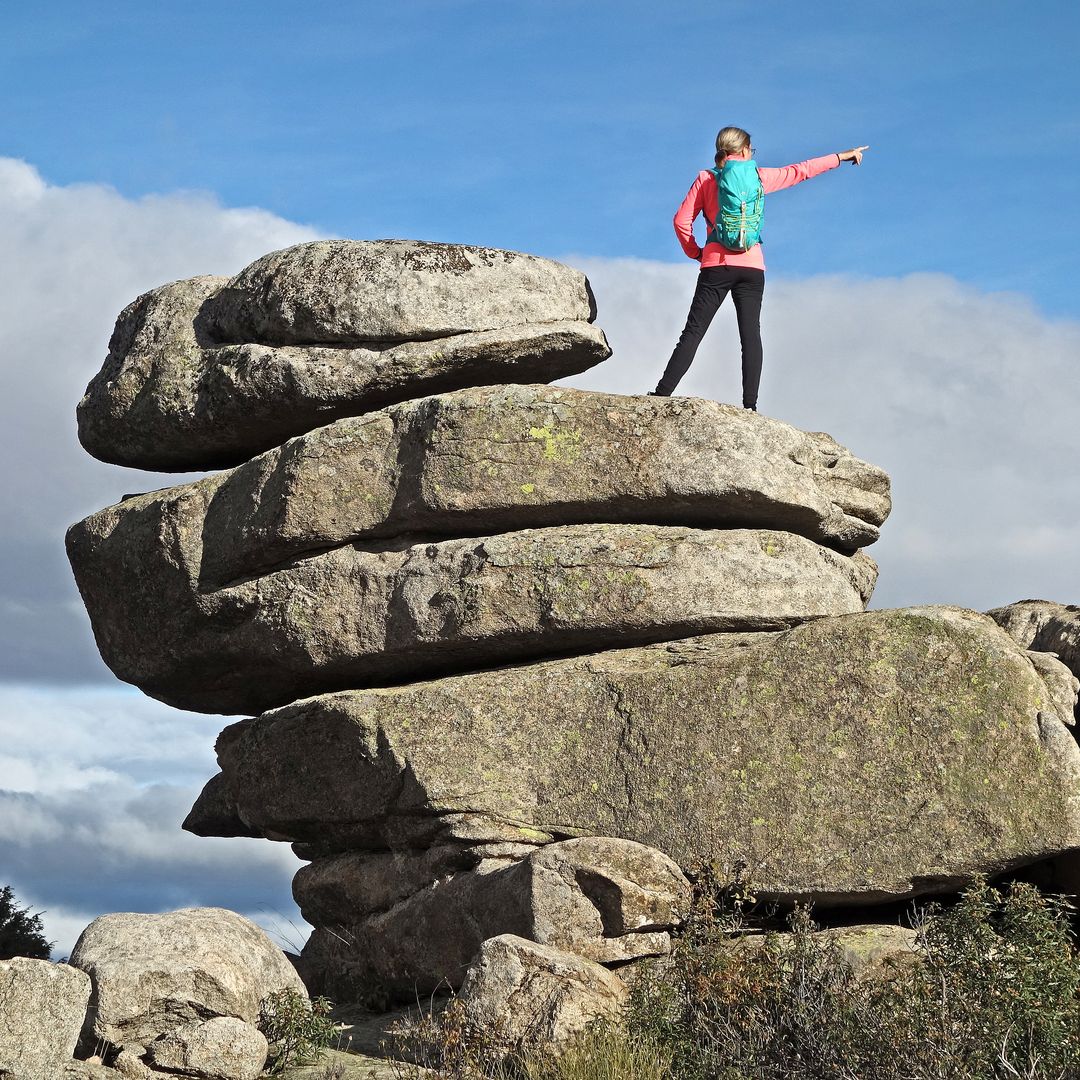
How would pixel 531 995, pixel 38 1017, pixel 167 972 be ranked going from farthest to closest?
pixel 167 972
pixel 531 995
pixel 38 1017

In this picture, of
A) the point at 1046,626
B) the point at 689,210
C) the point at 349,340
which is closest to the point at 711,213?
the point at 689,210

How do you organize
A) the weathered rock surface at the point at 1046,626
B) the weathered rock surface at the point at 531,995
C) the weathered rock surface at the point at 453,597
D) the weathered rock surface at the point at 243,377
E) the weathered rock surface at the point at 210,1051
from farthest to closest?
the weathered rock surface at the point at 243,377 → the weathered rock surface at the point at 1046,626 → the weathered rock surface at the point at 453,597 → the weathered rock surface at the point at 210,1051 → the weathered rock surface at the point at 531,995

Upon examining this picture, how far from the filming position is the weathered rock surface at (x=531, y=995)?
1203cm

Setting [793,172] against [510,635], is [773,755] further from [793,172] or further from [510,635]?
[793,172]

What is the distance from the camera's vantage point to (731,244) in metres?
17.9

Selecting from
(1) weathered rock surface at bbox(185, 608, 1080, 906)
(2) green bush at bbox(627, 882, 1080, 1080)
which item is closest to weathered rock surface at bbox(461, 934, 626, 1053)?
(2) green bush at bbox(627, 882, 1080, 1080)

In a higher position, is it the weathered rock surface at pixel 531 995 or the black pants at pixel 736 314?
the black pants at pixel 736 314

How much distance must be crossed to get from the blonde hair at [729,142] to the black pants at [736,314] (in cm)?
141

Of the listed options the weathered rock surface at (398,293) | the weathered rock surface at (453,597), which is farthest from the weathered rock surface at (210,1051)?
the weathered rock surface at (398,293)

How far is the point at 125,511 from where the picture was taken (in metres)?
18.9

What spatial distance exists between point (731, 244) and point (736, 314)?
34.7 inches

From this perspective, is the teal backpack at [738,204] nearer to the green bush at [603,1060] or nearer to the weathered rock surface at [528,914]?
the weathered rock surface at [528,914]

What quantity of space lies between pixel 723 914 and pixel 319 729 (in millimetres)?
5053

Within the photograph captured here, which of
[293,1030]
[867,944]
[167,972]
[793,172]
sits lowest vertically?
[293,1030]
